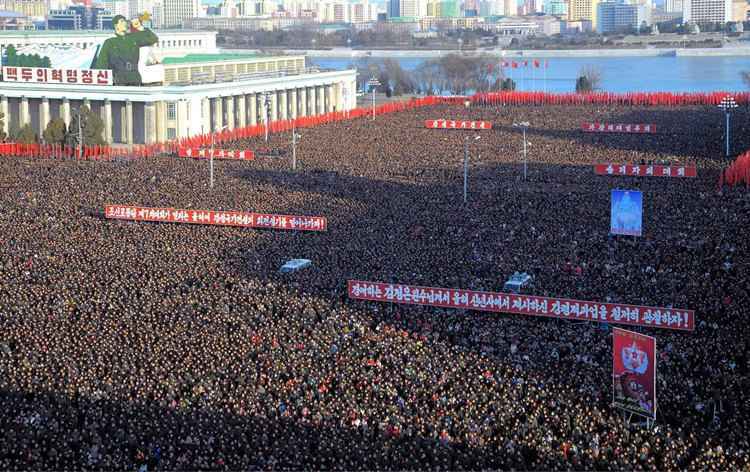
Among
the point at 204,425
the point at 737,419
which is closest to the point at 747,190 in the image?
the point at 737,419

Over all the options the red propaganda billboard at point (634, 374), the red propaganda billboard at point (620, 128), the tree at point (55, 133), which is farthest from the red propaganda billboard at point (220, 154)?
the red propaganda billboard at point (634, 374)

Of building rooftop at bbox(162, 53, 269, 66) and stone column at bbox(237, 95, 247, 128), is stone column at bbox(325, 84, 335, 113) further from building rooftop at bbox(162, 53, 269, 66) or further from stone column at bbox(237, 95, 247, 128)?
stone column at bbox(237, 95, 247, 128)

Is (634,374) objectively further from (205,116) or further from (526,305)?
(205,116)

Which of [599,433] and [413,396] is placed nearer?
[599,433]

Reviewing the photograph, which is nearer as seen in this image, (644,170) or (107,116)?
(644,170)

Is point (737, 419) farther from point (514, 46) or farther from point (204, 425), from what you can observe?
point (514, 46)

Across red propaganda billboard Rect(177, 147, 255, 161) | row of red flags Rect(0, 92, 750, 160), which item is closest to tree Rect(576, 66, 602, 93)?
row of red flags Rect(0, 92, 750, 160)

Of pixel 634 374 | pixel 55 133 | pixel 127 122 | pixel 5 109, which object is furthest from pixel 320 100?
pixel 634 374
